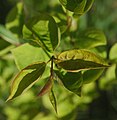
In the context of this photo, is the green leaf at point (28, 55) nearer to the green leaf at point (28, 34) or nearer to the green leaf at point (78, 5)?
the green leaf at point (28, 34)

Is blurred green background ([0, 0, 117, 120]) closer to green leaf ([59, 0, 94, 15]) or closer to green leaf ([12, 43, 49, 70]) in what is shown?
green leaf ([12, 43, 49, 70])

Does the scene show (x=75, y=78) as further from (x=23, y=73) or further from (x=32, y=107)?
(x=32, y=107)

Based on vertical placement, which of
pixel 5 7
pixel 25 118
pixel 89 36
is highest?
pixel 89 36

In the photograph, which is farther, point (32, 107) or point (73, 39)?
point (32, 107)

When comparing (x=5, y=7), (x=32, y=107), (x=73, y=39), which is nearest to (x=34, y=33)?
(x=73, y=39)

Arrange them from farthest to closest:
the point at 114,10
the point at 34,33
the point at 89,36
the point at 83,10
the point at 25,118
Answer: the point at 114,10 → the point at 25,118 → the point at 89,36 → the point at 34,33 → the point at 83,10

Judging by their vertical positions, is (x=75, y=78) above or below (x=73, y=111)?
above

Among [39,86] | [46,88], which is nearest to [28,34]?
[46,88]

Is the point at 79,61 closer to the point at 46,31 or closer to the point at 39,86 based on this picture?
the point at 46,31
